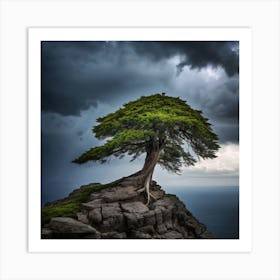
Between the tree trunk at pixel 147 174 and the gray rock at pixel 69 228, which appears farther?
the tree trunk at pixel 147 174

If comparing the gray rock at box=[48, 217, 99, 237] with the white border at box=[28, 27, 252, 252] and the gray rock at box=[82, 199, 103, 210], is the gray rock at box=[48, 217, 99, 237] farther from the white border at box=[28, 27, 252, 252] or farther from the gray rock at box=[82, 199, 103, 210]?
the gray rock at box=[82, 199, 103, 210]

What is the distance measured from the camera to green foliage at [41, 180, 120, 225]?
409 cm

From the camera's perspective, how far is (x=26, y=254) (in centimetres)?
406

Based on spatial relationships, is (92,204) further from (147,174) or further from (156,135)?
(156,135)

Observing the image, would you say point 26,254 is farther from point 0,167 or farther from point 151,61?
point 151,61

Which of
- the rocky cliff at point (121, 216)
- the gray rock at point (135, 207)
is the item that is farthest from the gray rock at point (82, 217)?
the gray rock at point (135, 207)

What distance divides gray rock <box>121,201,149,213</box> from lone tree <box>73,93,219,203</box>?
0.16 m

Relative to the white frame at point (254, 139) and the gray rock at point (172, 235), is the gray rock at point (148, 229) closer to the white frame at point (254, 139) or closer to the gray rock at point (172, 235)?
the gray rock at point (172, 235)

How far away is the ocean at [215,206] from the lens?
4086 mm

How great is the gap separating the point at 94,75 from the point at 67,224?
1.62 metres
